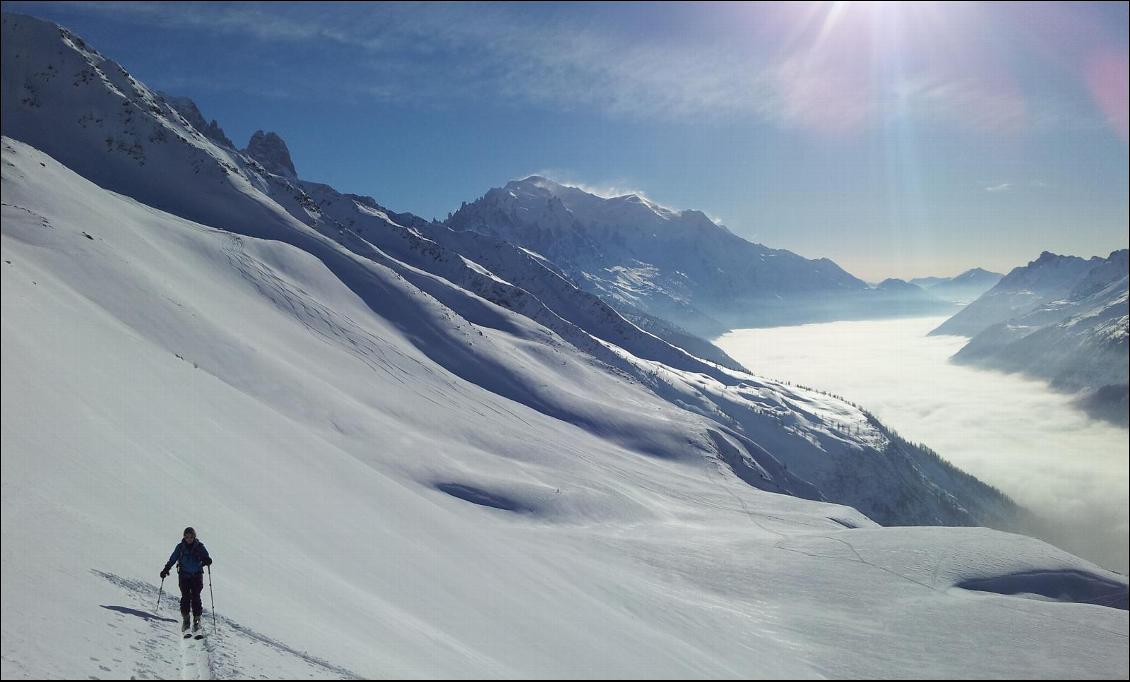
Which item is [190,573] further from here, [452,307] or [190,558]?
[452,307]

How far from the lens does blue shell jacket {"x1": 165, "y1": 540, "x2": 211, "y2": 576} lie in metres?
11.1

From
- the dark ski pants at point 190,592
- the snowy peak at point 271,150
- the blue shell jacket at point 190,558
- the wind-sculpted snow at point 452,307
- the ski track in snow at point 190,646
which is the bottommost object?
the ski track in snow at point 190,646

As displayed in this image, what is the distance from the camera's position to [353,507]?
21875mm

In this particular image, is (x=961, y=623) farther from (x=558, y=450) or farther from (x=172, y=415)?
(x=558, y=450)

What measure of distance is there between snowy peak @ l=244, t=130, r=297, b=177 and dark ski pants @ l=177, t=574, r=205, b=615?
188223 mm

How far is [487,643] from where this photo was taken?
15.1 m

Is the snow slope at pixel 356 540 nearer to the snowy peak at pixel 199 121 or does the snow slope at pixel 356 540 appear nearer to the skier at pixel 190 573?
the skier at pixel 190 573

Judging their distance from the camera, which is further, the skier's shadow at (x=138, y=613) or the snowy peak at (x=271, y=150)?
the snowy peak at (x=271, y=150)

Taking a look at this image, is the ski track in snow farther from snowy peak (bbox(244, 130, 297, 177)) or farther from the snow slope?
snowy peak (bbox(244, 130, 297, 177))

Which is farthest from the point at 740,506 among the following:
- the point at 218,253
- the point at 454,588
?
the point at 218,253

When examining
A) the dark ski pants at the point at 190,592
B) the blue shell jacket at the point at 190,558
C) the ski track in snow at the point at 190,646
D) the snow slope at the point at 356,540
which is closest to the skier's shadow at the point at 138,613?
the ski track in snow at the point at 190,646

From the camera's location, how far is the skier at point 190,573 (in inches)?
431

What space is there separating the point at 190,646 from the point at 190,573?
50.5 inches

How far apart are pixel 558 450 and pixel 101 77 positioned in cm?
9321
